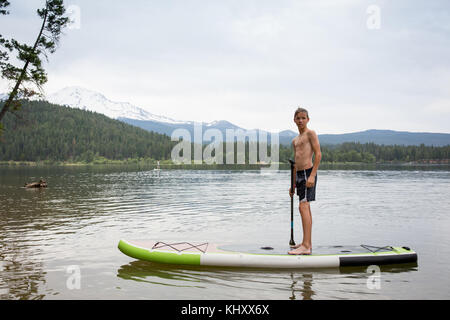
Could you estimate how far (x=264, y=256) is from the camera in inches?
410

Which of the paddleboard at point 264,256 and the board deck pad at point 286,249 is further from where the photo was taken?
the board deck pad at point 286,249

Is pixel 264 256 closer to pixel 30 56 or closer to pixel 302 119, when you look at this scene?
pixel 302 119

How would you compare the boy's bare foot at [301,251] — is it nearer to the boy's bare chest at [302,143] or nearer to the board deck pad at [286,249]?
the board deck pad at [286,249]

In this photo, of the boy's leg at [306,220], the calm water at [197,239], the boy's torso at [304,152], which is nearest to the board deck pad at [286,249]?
the boy's leg at [306,220]

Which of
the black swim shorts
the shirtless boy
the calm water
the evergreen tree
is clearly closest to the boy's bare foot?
the shirtless boy

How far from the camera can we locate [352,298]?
8383 millimetres

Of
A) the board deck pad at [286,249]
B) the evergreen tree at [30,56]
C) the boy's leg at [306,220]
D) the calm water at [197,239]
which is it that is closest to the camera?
the calm water at [197,239]

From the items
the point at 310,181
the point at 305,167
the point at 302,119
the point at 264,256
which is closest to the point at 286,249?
the point at 264,256

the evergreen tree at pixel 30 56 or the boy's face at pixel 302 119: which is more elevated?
the evergreen tree at pixel 30 56

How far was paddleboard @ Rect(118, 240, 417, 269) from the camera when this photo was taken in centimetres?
1030

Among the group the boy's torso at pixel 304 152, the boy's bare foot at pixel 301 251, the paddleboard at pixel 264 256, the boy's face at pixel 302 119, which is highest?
the boy's face at pixel 302 119

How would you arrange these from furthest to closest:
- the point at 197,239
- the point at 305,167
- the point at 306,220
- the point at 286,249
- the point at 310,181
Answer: the point at 197,239
the point at 286,249
the point at 306,220
the point at 305,167
the point at 310,181

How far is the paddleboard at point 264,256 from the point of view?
1030 cm
